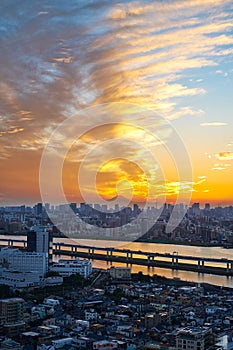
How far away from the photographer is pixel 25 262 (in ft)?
26.2

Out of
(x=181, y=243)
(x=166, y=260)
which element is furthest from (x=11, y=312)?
(x=181, y=243)

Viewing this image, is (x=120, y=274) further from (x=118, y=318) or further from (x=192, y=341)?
(x=192, y=341)

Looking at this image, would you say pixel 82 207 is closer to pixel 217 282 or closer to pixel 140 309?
pixel 217 282

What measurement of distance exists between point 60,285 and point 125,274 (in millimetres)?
1266

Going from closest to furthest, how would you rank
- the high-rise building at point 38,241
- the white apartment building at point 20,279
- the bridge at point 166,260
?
the white apartment building at point 20,279
the bridge at point 166,260
the high-rise building at point 38,241

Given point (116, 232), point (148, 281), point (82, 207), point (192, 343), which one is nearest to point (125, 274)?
point (148, 281)

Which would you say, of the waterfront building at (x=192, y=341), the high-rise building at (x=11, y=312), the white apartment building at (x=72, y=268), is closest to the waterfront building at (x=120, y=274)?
the white apartment building at (x=72, y=268)

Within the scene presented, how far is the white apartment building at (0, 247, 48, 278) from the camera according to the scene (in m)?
7.54

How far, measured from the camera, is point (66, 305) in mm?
4883

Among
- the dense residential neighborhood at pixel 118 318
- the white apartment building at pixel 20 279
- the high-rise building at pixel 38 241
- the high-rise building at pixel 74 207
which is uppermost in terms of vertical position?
the high-rise building at pixel 74 207

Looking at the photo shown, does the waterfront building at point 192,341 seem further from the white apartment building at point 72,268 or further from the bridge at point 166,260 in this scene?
the bridge at point 166,260

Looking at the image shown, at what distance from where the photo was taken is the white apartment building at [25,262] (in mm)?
7539

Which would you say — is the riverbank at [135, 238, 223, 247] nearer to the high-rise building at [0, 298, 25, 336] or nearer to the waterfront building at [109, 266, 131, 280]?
A: the waterfront building at [109, 266, 131, 280]

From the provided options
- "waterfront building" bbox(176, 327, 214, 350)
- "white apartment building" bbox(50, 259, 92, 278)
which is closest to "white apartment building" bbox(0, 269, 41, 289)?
"white apartment building" bbox(50, 259, 92, 278)
